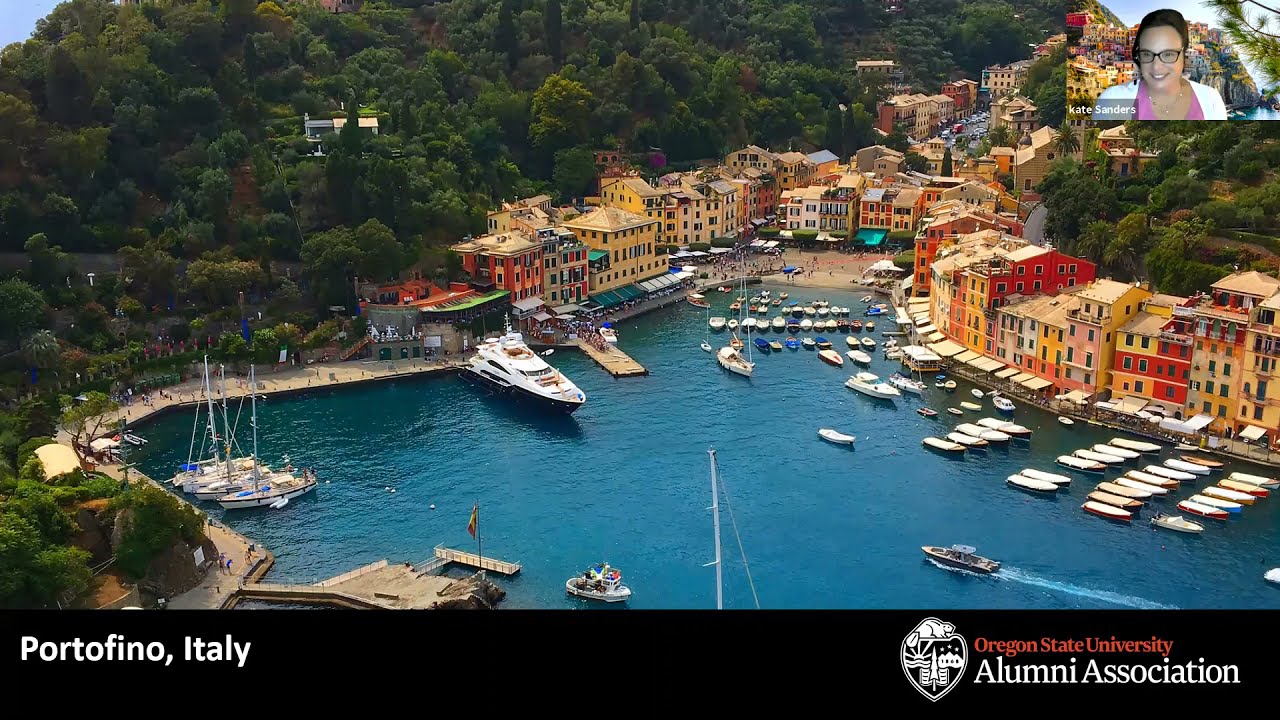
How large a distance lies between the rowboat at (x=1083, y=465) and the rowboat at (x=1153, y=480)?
88 cm

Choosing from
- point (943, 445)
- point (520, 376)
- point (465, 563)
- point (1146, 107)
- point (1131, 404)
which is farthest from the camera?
point (520, 376)

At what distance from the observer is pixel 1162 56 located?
60.1 ft

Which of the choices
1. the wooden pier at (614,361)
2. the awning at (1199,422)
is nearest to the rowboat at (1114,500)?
the awning at (1199,422)

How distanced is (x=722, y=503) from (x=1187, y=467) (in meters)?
11.2

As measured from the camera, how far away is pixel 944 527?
26.0 m

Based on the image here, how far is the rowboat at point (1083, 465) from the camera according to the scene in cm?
2880

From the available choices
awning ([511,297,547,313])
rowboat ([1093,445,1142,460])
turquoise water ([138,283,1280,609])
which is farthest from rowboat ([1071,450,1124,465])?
awning ([511,297,547,313])

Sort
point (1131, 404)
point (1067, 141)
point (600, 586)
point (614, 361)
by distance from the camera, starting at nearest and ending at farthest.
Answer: point (600, 586) < point (1131, 404) < point (614, 361) < point (1067, 141)

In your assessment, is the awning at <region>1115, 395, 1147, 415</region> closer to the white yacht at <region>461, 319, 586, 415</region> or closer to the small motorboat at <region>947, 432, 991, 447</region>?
the small motorboat at <region>947, 432, 991, 447</region>

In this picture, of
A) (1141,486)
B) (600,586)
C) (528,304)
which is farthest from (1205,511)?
(528,304)

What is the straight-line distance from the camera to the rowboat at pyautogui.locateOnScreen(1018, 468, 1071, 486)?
28.0 m

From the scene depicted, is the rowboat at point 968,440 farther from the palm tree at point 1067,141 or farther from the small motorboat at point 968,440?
the palm tree at point 1067,141
